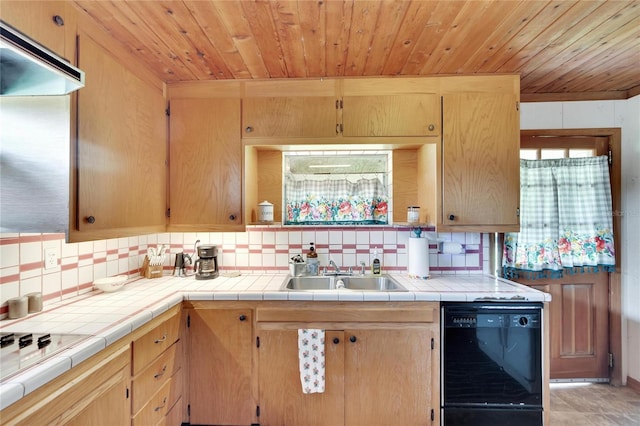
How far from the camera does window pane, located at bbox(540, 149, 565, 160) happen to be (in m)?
2.36

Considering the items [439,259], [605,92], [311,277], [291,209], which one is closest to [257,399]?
[311,277]

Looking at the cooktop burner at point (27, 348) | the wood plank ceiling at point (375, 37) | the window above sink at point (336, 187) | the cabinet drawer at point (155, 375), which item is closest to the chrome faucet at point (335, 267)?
the window above sink at point (336, 187)

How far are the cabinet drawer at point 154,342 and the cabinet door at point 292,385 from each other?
489 mm

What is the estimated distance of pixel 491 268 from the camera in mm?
2305

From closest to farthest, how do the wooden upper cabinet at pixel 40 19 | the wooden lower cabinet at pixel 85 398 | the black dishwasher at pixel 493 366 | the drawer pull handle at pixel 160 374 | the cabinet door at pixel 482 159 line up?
the wooden lower cabinet at pixel 85 398 → the wooden upper cabinet at pixel 40 19 → the drawer pull handle at pixel 160 374 → the black dishwasher at pixel 493 366 → the cabinet door at pixel 482 159

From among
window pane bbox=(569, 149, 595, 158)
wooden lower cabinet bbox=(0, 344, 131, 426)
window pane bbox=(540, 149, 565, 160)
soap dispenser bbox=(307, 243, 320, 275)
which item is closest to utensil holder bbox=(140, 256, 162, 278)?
wooden lower cabinet bbox=(0, 344, 131, 426)

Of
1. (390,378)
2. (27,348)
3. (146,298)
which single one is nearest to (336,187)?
(390,378)

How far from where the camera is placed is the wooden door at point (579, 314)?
236 cm

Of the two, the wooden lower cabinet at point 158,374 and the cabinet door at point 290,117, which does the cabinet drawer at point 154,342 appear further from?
the cabinet door at point 290,117

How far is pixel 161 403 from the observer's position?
5.05ft

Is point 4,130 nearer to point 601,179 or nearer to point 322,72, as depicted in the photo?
point 322,72

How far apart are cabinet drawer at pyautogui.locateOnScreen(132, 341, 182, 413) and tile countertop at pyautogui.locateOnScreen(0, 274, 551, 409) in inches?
10.1

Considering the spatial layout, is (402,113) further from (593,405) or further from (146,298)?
(593,405)

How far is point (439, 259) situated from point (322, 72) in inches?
63.9
